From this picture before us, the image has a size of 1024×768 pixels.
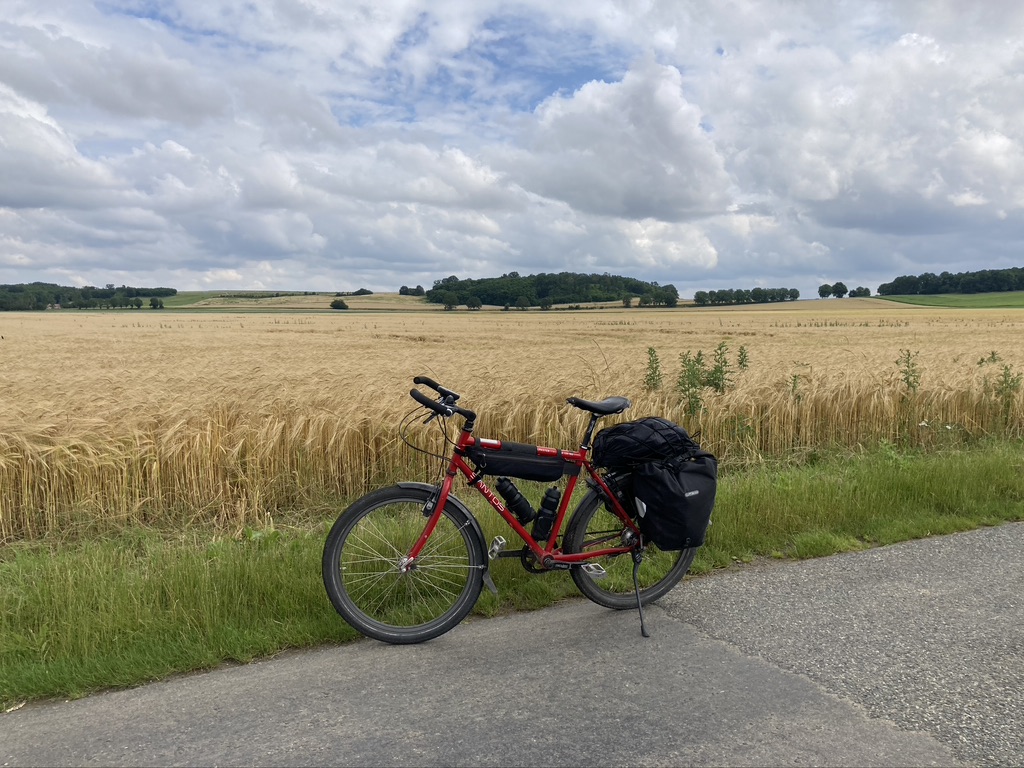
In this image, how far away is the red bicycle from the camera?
14.0 ft

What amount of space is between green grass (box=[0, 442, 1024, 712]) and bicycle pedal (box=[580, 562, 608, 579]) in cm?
33

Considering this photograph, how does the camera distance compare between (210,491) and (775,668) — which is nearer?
(775,668)

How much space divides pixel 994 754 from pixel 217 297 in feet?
582

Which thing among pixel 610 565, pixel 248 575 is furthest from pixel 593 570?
→ pixel 248 575

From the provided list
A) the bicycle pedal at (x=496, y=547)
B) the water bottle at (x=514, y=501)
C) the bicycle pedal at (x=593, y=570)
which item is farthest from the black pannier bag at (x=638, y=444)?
the bicycle pedal at (x=496, y=547)

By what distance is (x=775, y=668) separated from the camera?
3742 mm

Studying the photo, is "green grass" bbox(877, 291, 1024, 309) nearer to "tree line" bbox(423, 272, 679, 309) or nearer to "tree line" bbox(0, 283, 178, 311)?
"tree line" bbox(423, 272, 679, 309)

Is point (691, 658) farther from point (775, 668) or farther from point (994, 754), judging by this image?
point (994, 754)

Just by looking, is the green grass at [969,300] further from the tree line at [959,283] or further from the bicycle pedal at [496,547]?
the bicycle pedal at [496,547]

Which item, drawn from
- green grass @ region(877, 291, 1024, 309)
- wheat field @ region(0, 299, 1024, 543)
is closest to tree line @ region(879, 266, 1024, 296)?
green grass @ region(877, 291, 1024, 309)

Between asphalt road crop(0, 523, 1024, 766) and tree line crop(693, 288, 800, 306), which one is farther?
tree line crop(693, 288, 800, 306)

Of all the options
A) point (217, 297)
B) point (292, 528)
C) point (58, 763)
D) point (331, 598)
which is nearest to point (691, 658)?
point (331, 598)

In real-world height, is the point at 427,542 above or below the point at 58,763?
above

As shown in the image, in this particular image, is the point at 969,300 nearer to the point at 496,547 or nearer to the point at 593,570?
the point at 593,570
